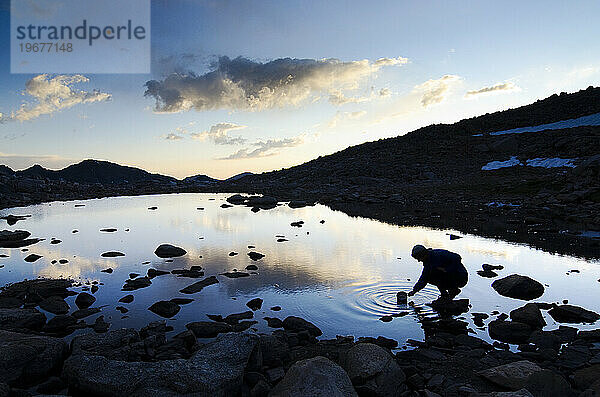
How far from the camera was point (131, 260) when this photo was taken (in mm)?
16906

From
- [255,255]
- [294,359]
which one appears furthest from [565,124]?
[294,359]

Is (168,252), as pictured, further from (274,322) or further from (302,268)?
(274,322)

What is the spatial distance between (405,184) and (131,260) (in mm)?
42207

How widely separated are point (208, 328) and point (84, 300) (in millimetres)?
4591

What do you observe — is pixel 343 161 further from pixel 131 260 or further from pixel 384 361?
pixel 384 361

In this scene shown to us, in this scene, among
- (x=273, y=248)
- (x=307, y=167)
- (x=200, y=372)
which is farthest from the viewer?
(x=307, y=167)

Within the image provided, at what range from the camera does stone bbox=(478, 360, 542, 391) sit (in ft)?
20.2

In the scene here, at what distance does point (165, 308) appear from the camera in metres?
10.5

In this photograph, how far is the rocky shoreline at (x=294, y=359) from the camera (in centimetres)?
597

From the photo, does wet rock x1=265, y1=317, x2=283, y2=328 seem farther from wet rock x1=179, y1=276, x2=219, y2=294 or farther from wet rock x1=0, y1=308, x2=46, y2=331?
wet rock x1=0, y1=308, x2=46, y2=331

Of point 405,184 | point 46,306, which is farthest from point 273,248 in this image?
point 405,184

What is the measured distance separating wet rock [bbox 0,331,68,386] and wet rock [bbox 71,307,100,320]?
8.76 ft

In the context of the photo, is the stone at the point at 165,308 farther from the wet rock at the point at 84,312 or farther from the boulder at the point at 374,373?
the boulder at the point at 374,373

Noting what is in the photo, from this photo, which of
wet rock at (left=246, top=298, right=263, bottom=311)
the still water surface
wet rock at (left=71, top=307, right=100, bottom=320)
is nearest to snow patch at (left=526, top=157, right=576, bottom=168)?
the still water surface
